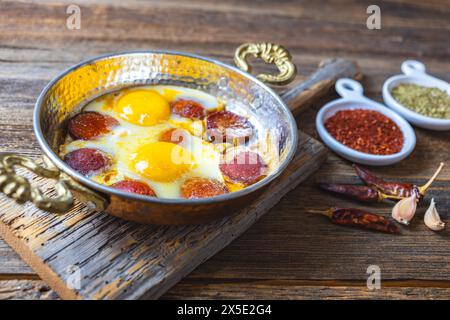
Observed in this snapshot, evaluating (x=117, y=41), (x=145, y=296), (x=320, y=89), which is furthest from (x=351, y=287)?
(x=117, y=41)

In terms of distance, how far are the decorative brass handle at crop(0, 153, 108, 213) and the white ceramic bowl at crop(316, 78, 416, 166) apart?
99 centimetres

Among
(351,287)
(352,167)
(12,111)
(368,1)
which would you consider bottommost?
(351,287)

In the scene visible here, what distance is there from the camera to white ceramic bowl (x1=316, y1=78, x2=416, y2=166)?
191 cm

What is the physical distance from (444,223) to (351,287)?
1.52 ft

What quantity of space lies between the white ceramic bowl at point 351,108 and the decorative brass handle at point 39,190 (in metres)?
0.99

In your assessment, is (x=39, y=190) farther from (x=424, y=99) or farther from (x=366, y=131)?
(x=424, y=99)

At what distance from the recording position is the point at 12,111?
1.90 m

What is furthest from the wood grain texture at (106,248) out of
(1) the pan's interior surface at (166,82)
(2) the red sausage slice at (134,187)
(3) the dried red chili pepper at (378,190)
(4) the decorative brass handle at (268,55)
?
(4) the decorative brass handle at (268,55)

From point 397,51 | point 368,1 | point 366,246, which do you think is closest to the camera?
point 366,246

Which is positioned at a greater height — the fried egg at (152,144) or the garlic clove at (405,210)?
the fried egg at (152,144)

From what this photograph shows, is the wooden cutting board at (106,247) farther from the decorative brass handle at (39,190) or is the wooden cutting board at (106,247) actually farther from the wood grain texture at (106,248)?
the decorative brass handle at (39,190)

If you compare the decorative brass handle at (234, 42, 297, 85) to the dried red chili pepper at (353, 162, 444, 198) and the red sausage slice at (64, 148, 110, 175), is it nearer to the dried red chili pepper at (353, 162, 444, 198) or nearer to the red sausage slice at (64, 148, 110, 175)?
the dried red chili pepper at (353, 162, 444, 198)

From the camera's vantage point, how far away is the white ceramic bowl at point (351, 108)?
1913 millimetres

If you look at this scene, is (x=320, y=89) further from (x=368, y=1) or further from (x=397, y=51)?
(x=368, y=1)
